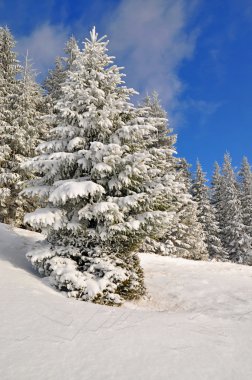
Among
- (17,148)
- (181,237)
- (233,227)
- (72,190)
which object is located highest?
(17,148)

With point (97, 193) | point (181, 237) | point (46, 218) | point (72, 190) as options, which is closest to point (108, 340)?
point (72, 190)

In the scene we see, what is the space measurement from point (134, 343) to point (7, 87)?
77.6ft

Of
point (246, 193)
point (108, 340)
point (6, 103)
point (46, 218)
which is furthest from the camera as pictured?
point (246, 193)

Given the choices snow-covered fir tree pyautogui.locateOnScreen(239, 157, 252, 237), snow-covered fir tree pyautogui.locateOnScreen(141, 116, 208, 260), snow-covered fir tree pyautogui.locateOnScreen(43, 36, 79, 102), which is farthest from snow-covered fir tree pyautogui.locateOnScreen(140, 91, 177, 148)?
snow-covered fir tree pyautogui.locateOnScreen(239, 157, 252, 237)

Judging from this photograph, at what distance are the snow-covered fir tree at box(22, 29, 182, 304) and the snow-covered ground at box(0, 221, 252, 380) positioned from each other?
53.0 inches

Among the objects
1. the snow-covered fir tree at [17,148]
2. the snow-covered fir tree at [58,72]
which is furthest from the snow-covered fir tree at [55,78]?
the snow-covered fir tree at [17,148]

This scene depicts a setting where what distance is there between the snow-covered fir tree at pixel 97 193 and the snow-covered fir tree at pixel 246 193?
2937 centimetres

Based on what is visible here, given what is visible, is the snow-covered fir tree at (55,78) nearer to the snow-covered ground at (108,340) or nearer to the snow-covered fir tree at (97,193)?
the snow-covered fir tree at (97,193)

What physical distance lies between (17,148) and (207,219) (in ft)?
69.5

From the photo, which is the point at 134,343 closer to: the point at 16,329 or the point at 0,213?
the point at 16,329

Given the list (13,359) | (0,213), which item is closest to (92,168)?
(13,359)

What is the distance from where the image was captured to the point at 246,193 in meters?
41.7

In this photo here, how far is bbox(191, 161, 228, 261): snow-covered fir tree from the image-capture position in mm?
34875

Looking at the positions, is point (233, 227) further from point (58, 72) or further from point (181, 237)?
point (58, 72)
